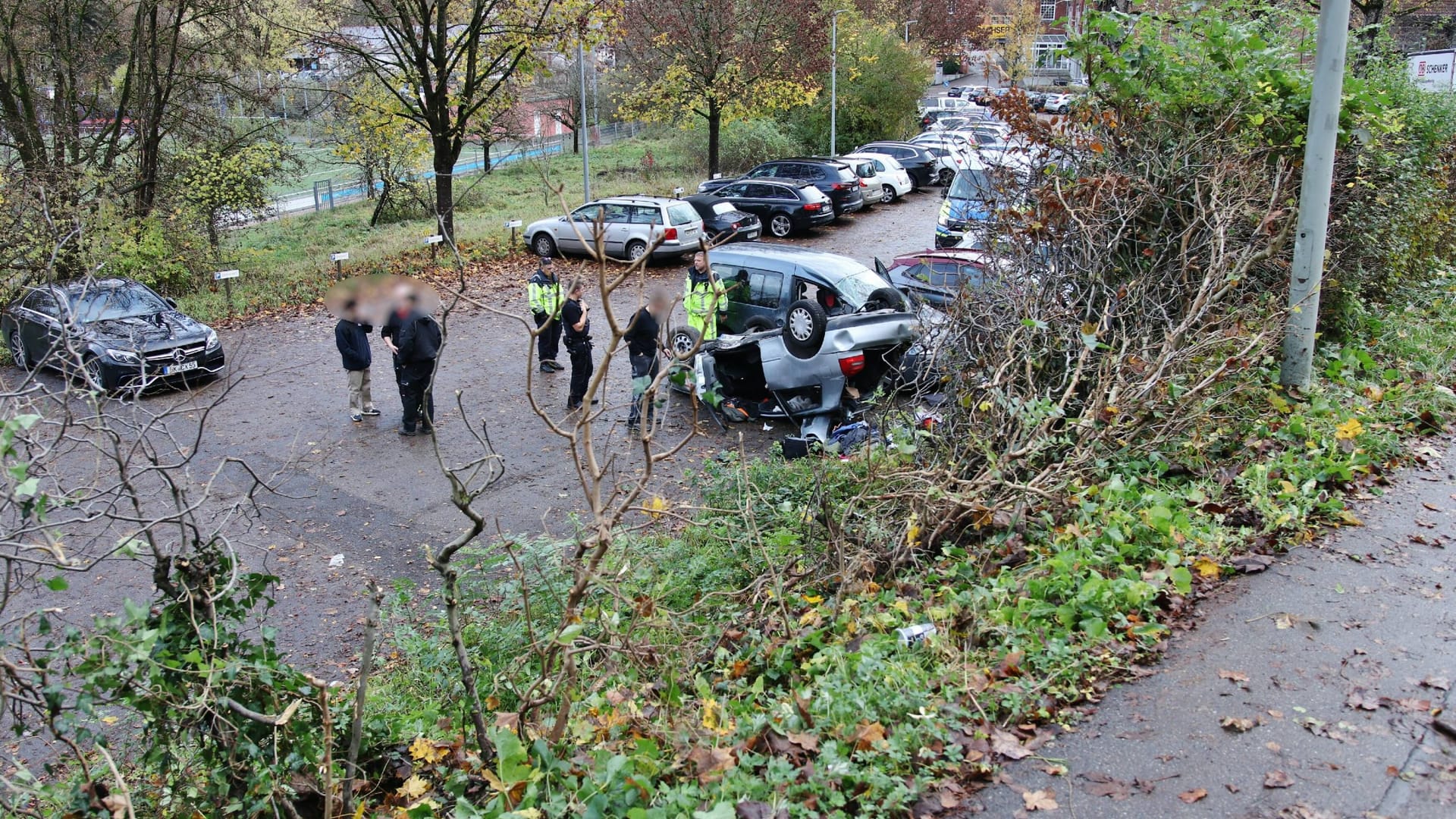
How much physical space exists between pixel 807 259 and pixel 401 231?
17.1 m

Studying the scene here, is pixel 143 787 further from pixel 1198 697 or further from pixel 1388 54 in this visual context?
pixel 1388 54

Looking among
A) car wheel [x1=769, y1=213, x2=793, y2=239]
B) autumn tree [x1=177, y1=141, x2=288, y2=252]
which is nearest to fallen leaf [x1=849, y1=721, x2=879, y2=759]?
autumn tree [x1=177, y1=141, x2=288, y2=252]

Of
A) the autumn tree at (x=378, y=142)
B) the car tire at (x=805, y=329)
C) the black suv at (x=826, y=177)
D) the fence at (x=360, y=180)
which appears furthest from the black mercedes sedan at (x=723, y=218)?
the car tire at (x=805, y=329)

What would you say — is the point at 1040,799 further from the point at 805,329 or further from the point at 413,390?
the point at 413,390

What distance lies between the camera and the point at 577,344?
1248cm

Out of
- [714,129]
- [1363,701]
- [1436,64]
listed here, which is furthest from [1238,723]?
[714,129]

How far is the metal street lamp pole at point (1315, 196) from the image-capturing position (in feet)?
24.5

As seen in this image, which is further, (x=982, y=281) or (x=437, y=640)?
(x=982, y=281)

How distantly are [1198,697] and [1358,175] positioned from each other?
260 inches

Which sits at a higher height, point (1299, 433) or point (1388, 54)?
point (1388, 54)

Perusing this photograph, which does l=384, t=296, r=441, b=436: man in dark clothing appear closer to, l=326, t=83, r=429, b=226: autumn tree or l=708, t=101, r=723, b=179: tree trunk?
l=326, t=83, r=429, b=226: autumn tree

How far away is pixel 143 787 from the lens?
4.95 m

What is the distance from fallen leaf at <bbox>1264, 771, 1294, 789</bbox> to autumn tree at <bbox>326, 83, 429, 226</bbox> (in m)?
21.7

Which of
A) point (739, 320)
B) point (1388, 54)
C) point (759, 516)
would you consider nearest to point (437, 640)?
point (759, 516)
